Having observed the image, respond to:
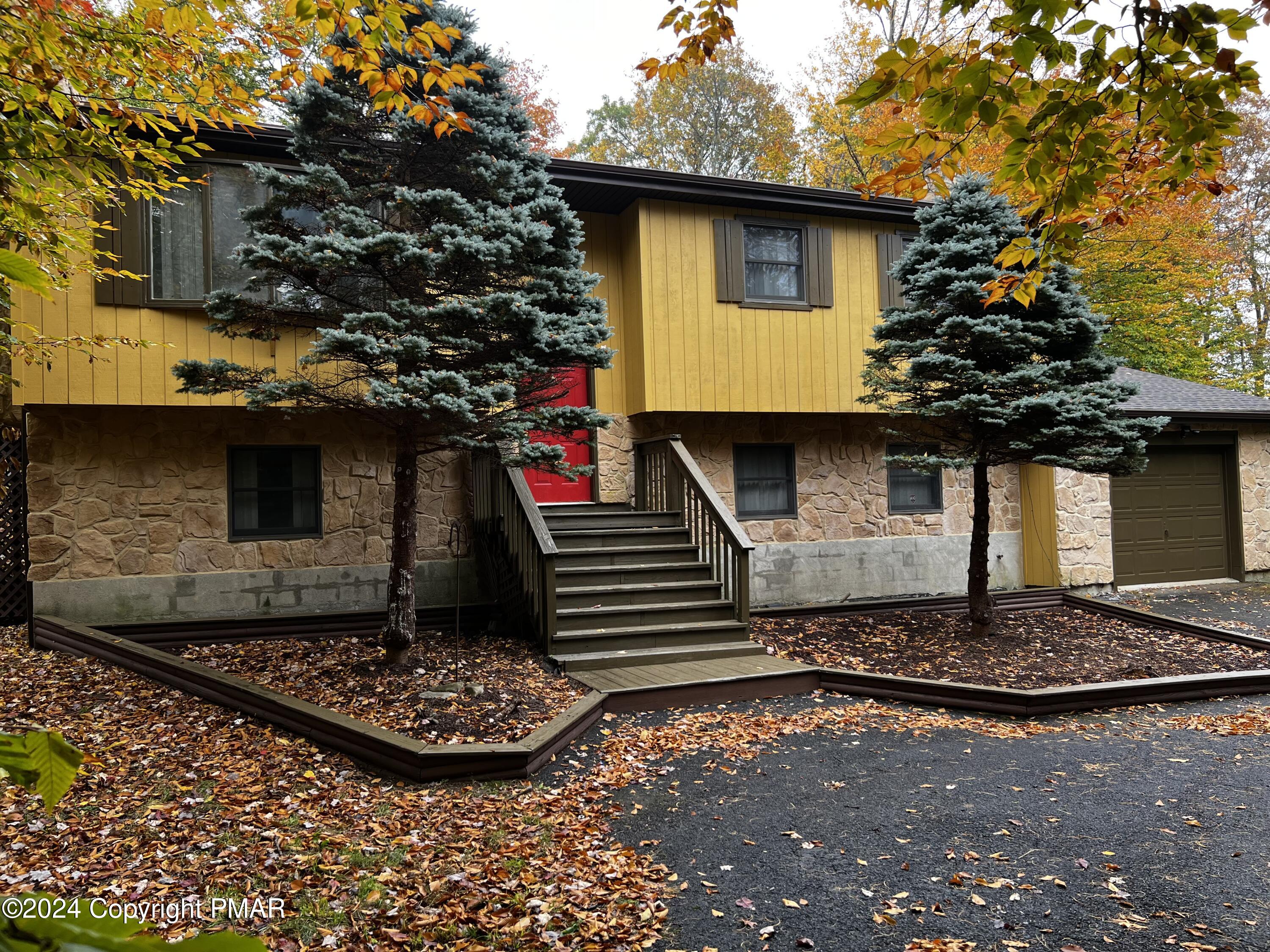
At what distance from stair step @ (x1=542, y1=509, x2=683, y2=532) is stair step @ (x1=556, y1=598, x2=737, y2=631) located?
129cm

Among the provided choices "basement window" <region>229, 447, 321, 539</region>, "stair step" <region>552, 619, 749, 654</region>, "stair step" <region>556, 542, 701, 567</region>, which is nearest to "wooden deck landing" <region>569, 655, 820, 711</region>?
"stair step" <region>552, 619, 749, 654</region>

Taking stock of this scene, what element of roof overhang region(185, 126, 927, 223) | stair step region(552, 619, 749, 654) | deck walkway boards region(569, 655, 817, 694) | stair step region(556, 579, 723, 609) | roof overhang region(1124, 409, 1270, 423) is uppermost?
roof overhang region(185, 126, 927, 223)

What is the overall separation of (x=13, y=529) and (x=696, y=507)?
739 centimetres

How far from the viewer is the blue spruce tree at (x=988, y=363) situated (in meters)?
7.72

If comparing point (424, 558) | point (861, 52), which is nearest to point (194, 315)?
point (424, 558)

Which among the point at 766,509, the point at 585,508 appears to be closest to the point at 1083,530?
the point at 766,509

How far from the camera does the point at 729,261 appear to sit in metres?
9.70

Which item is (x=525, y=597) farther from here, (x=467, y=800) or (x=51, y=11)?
(x=51, y=11)

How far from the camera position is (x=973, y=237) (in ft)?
26.3

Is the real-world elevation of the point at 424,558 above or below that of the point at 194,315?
below

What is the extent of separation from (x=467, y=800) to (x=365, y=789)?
0.60 m

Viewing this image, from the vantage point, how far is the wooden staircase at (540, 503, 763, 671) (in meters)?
7.11

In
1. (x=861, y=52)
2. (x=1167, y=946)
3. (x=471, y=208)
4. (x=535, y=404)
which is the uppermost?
(x=861, y=52)

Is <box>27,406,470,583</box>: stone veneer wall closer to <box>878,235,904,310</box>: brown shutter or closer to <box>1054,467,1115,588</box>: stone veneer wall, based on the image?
<box>878,235,904,310</box>: brown shutter
